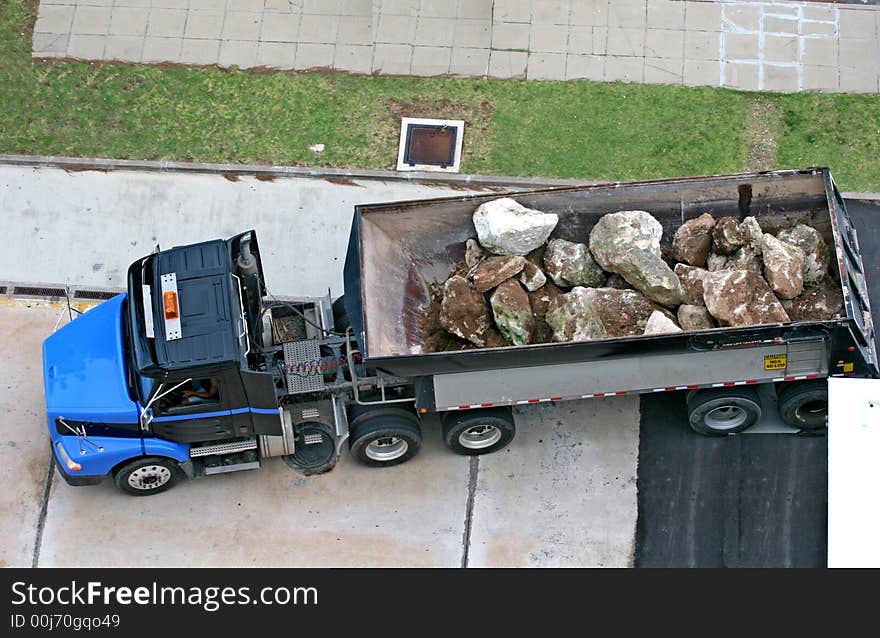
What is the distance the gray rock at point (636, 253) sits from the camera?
511 inches

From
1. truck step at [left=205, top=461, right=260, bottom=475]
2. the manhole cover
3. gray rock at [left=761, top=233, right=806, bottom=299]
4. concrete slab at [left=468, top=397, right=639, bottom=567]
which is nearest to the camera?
gray rock at [left=761, top=233, right=806, bottom=299]

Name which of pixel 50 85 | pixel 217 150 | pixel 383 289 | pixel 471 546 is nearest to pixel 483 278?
pixel 383 289

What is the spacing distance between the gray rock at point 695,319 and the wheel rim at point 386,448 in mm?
3645

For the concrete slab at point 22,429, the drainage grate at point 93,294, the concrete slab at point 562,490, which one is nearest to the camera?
the concrete slab at point 562,490

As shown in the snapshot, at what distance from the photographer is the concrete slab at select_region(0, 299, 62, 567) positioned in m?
13.6

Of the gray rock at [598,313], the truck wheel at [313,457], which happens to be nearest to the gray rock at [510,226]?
the gray rock at [598,313]

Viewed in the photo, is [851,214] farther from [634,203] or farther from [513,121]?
[513,121]

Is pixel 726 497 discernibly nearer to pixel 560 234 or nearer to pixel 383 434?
pixel 560 234

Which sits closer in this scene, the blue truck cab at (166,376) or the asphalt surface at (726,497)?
the blue truck cab at (166,376)

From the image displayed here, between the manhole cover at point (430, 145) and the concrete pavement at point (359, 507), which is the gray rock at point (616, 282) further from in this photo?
the manhole cover at point (430, 145)

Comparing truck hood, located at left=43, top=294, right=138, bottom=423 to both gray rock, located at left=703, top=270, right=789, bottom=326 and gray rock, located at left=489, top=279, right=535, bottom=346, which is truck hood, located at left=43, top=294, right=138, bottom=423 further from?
gray rock, located at left=703, top=270, right=789, bottom=326

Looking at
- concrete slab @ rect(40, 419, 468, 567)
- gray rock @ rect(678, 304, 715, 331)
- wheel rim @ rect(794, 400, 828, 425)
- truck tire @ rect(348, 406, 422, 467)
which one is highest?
gray rock @ rect(678, 304, 715, 331)

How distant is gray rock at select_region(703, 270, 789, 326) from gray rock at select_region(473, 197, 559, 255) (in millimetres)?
2174

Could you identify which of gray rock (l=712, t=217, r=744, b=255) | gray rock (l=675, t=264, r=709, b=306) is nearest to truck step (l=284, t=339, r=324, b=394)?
gray rock (l=675, t=264, r=709, b=306)
